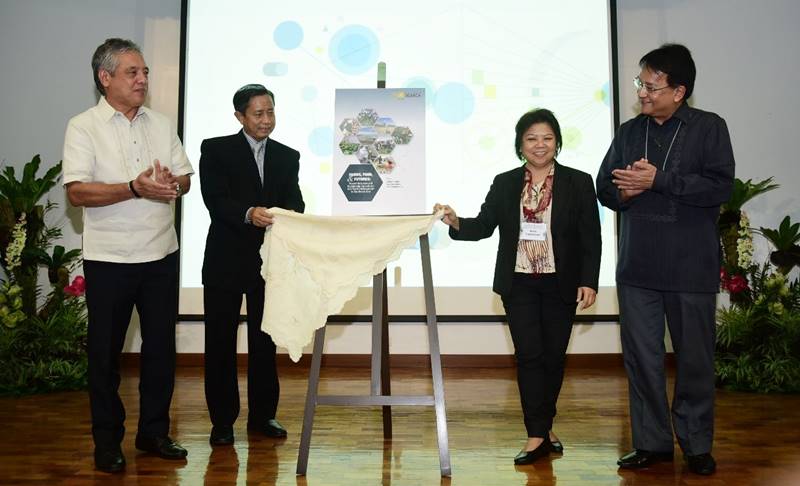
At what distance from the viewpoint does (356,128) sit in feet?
12.7

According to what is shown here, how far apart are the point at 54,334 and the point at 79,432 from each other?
1.61m

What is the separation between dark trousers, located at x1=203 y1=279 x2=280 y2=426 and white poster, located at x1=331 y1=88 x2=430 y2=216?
2.02ft

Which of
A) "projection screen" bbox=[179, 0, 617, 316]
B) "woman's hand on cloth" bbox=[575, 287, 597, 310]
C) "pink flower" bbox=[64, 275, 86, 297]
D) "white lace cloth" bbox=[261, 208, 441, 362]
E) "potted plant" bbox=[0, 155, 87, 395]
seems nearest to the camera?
"white lace cloth" bbox=[261, 208, 441, 362]

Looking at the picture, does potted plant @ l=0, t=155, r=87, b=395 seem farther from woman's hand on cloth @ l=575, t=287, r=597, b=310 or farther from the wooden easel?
woman's hand on cloth @ l=575, t=287, r=597, b=310

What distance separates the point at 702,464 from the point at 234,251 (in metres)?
2.16

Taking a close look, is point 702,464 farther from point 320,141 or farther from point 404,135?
point 320,141

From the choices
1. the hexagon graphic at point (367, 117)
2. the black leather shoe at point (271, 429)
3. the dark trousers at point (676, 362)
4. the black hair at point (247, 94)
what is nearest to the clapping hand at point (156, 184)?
the black hair at point (247, 94)

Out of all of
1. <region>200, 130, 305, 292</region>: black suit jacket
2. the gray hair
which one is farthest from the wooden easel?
the gray hair

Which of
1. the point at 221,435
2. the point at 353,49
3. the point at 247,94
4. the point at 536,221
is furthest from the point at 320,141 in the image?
the point at 536,221

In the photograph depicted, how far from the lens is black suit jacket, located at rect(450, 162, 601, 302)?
3379 millimetres

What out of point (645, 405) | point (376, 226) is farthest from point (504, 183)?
point (645, 405)

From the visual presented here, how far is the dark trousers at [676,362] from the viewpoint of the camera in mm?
3217

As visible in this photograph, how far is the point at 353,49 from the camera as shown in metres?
6.18

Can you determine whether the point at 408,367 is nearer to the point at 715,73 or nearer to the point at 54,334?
the point at 54,334
